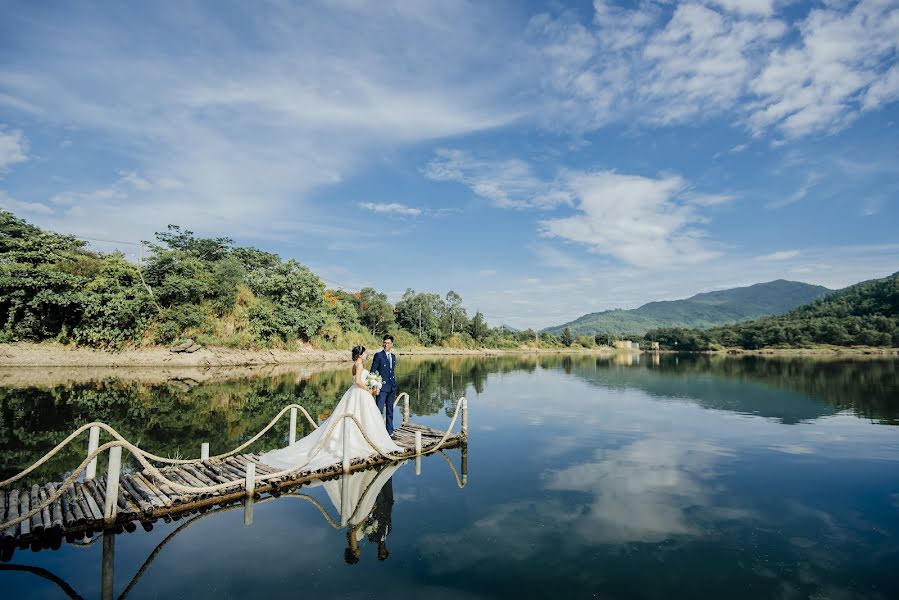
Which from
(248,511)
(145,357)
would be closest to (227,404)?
(248,511)

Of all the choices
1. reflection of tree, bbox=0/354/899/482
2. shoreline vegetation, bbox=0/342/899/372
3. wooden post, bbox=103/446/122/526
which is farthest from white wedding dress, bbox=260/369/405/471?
shoreline vegetation, bbox=0/342/899/372

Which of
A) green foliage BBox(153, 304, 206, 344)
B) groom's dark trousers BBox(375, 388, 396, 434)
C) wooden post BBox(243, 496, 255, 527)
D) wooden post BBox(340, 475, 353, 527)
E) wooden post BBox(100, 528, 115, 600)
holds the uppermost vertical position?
green foliage BBox(153, 304, 206, 344)

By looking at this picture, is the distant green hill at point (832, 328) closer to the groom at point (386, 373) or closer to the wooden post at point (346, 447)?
the groom at point (386, 373)

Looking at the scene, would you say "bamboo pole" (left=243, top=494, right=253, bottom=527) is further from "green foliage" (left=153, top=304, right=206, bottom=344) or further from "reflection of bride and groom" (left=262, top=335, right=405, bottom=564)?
"green foliage" (left=153, top=304, right=206, bottom=344)

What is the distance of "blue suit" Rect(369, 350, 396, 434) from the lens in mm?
10930

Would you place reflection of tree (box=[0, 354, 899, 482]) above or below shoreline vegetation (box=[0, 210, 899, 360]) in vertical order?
below

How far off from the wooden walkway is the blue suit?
6.85 feet

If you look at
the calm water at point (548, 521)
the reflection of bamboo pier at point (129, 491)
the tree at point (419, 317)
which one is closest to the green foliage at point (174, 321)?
the calm water at point (548, 521)

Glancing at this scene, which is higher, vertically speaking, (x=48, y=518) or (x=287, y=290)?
(x=287, y=290)

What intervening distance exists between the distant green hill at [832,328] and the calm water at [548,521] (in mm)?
85636

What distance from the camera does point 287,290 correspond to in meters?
42.1

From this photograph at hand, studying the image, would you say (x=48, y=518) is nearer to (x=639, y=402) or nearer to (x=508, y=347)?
(x=639, y=402)

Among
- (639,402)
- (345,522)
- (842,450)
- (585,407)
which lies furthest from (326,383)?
(842,450)

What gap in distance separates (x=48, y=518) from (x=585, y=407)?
1761 centimetres
